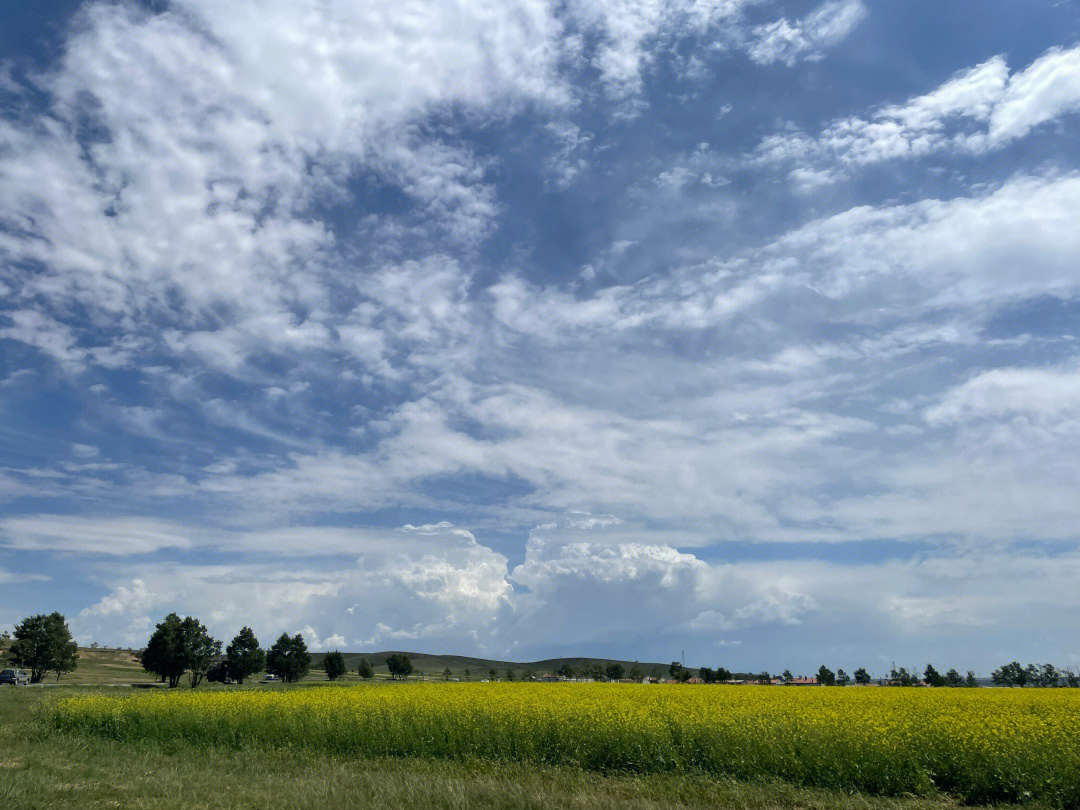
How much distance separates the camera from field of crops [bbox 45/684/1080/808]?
16516 mm

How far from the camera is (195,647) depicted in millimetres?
87562

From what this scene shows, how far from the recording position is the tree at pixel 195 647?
284 feet

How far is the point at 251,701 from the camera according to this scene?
27875 mm

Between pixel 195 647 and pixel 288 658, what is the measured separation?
2853cm

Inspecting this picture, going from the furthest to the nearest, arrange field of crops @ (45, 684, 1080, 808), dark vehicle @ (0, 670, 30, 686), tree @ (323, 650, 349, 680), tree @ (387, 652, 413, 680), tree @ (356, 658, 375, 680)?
1. tree @ (387, 652, 413, 680)
2. tree @ (356, 658, 375, 680)
3. tree @ (323, 650, 349, 680)
4. dark vehicle @ (0, 670, 30, 686)
5. field of crops @ (45, 684, 1080, 808)

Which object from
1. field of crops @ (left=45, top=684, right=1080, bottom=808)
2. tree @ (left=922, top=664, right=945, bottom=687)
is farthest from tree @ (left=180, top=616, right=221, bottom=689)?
tree @ (left=922, top=664, right=945, bottom=687)

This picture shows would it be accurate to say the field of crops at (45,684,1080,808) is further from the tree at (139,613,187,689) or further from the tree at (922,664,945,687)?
the tree at (922,664,945,687)

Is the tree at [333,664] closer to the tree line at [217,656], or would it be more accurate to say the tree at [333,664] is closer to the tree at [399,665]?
the tree line at [217,656]

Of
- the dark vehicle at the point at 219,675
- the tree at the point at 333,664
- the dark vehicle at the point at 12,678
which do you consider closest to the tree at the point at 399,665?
the tree at the point at 333,664

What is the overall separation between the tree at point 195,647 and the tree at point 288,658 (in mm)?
22744

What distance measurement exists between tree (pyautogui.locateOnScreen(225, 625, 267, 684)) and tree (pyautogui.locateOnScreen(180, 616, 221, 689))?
12.1 meters

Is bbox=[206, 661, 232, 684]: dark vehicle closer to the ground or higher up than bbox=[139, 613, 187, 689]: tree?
closer to the ground

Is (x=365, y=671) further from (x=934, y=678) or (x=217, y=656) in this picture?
(x=934, y=678)

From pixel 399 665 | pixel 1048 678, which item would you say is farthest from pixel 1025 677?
pixel 399 665
